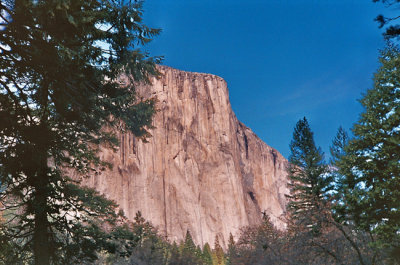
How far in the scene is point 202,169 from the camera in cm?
9444

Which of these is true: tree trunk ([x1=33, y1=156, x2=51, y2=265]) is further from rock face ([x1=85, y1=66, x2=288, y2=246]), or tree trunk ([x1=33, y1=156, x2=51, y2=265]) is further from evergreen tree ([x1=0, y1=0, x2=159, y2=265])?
rock face ([x1=85, y1=66, x2=288, y2=246])

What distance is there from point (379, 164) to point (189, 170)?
7925cm

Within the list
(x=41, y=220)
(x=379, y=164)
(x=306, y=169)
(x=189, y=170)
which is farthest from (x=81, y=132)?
(x=189, y=170)

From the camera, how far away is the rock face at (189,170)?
8425cm

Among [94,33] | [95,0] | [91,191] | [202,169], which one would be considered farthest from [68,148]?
[202,169]

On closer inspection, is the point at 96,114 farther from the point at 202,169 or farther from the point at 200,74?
the point at 200,74

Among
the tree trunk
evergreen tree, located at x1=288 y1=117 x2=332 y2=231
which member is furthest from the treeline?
evergreen tree, located at x1=288 y1=117 x2=332 y2=231

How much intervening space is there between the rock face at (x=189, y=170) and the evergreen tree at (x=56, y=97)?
69.9 meters

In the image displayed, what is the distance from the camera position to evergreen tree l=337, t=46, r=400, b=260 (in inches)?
515

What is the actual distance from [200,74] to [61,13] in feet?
312

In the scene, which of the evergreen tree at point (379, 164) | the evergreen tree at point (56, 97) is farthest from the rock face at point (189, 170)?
the evergreen tree at point (56, 97)

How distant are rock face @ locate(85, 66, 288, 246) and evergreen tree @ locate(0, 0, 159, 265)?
6992 centimetres

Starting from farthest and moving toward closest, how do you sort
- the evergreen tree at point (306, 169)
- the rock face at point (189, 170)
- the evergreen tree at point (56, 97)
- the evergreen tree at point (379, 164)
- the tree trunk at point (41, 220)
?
the rock face at point (189, 170) < the evergreen tree at point (306, 169) < the evergreen tree at point (379, 164) < the tree trunk at point (41, 220) < the evergreen tree at point (56, 97)

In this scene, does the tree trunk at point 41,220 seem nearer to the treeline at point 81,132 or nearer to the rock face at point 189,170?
the treeline at point 81,132
